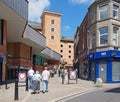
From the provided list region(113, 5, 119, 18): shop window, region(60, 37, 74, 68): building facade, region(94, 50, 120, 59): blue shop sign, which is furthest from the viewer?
region(60, 37, 74, 68): building facade

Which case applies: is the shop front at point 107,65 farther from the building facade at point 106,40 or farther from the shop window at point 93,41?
the shop window at point 93,41

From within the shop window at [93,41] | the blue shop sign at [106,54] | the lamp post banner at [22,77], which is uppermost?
the shop window at [93,41]

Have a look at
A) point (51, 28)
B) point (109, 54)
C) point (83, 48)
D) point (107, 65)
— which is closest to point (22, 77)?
point (109, 54)

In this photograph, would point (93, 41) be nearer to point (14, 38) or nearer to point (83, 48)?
point (83, 48)

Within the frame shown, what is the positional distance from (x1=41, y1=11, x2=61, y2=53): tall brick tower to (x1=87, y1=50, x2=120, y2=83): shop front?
58231 mm

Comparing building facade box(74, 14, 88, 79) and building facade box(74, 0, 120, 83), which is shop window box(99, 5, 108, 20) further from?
building facade box(74, 14, 88, 79)

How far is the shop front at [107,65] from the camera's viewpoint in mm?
38469

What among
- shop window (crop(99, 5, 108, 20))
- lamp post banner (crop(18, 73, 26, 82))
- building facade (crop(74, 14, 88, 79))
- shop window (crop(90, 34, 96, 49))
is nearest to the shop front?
shop window (crop(90, 34, 96, 49))

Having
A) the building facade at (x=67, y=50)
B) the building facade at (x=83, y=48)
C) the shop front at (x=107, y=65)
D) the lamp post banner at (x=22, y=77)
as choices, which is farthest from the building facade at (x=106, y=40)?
the building facade at (x=67, y=50)

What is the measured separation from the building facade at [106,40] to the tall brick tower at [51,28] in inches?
2253

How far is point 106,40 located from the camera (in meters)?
39.5

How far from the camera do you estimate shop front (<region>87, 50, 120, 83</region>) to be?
126 feet

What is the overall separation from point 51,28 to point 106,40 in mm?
60640

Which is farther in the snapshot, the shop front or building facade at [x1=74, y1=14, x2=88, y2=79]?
building facade at [x1=74, y1=14, x2=88, y2=79]
